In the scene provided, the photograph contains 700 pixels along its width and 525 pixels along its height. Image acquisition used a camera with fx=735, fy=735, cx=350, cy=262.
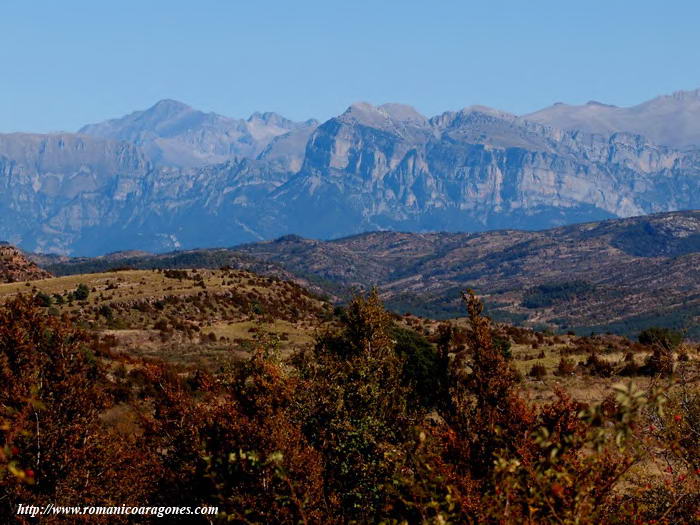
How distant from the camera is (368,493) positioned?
16.7 m

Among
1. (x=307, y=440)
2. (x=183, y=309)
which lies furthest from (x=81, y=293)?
→ (x=307, y=440)

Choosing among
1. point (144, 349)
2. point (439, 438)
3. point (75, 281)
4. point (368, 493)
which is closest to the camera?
point (439, 438)

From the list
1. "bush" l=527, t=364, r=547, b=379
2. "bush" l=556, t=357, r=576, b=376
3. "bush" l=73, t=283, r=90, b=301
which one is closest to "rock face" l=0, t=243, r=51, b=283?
"bush" l=73, t=283, r=90, b=301

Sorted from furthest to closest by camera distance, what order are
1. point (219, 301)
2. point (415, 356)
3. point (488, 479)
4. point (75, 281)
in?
1. point (75, 281)
2. point (219, 301)
3. point (415, 356)
4. point (488, 479)

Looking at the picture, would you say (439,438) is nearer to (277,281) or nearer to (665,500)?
(665,500)

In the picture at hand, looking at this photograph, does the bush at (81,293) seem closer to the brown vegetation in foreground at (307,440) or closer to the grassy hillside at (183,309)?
the grassy hillside at (183,309)

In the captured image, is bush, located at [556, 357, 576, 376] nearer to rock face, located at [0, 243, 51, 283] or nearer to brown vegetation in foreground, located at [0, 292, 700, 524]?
brown vegetation in foreground, located at [0, 292, 700, 524]

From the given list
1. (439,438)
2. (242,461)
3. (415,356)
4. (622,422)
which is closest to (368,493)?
(439,438)

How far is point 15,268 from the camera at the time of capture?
110 meters

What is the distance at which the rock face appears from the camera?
10456 cm

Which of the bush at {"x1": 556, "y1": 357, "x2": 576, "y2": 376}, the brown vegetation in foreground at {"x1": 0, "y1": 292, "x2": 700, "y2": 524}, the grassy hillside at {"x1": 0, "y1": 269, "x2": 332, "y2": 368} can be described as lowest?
the grassy hillside at {"x1": 0, "y1": 269, "x2": 332, "y2": 368}

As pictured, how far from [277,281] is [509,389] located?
85.3 metres

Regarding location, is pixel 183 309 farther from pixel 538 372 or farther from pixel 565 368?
pixel 565 368

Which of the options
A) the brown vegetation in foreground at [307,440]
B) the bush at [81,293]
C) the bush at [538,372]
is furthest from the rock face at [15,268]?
the brown vegetation in foreground at [307,440]
